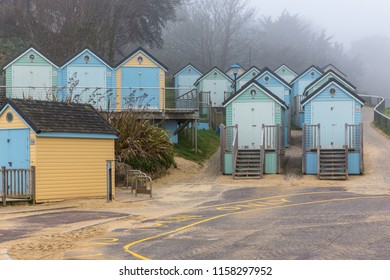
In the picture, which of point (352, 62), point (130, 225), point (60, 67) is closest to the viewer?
point (130, 225)

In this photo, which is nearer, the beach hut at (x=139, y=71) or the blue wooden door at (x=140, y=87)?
the blue wooden door at (x=140, y=87)

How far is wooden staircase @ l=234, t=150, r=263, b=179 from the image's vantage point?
3186cm

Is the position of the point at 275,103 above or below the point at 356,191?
above

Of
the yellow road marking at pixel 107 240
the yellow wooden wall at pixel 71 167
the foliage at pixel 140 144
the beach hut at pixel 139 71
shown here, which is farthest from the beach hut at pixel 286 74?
the yellow road marking at pixel 107 240

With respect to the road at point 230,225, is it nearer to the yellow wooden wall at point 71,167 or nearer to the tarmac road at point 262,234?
the tarmac road at point 262,234

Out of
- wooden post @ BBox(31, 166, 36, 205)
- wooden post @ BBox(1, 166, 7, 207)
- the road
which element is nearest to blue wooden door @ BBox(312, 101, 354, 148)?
the road

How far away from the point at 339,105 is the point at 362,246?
2106cm

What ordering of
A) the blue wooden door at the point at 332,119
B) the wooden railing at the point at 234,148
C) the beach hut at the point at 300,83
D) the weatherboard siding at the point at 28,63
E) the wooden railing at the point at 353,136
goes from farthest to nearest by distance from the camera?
the beach hut at the point at 300,83, the weatherboard siding at the point at 28,63, the blue wooden door at the point at 332,119, the wooden railing at the point at 353,136, the wooden railing at the point at 234,148

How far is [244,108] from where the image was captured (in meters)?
34.6

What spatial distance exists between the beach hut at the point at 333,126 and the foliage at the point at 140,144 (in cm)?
683

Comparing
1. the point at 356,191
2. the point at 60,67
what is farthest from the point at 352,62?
the point at 356,191

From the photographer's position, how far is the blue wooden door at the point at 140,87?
1404 inches
